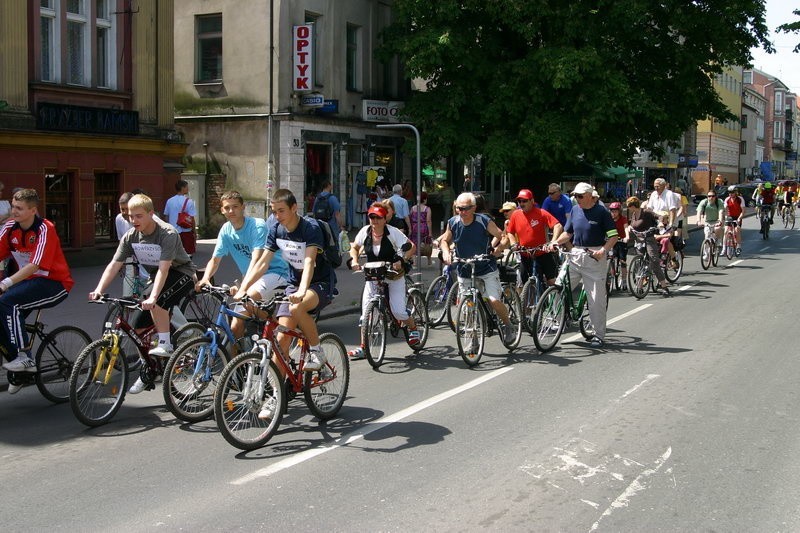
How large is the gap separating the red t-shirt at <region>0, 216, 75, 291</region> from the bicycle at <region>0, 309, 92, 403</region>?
0.49 m

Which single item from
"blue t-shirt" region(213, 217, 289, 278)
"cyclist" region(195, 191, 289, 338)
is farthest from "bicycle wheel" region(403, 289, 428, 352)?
"blue t-shirt" region(213, 217, 289, 278)

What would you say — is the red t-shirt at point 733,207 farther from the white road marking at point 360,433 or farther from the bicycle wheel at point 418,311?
the white road marking at point 360,433

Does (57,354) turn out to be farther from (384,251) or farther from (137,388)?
(384,251)

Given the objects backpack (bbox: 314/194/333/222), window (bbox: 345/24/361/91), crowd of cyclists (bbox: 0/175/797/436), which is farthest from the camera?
window (bbox: 345/24/361/91)

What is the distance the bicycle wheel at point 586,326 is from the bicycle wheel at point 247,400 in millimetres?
5435

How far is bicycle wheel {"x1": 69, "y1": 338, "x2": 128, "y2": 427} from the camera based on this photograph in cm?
733

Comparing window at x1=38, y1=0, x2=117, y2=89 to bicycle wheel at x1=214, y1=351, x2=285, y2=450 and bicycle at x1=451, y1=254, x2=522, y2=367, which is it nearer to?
bicycle at x1=451, y1=254, x2=522, y2=367

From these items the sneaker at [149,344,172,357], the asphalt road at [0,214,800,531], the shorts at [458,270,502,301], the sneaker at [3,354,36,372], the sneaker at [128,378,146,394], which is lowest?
the asphalt road at [0,214,800,531]

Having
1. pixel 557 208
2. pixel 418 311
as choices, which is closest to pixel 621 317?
pixel 557 208

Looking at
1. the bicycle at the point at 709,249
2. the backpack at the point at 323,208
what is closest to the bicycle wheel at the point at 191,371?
the backpack at the point at 323,208

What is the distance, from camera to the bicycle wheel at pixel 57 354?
8.16m

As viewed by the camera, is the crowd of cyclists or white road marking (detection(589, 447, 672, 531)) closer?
white road marking (detection(589, 447, 672, 531))

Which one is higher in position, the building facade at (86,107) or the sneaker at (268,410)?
the building facade at (86,107)

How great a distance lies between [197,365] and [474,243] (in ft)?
13.5
